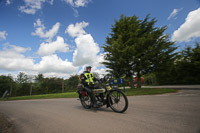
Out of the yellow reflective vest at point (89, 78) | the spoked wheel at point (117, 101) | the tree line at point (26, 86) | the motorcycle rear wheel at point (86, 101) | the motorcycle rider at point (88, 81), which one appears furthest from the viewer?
the tree line at point (26, 86)

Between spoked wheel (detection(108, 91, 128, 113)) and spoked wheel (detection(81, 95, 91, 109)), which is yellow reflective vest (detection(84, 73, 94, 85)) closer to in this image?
spoked wheel (detection(81, 95, 91, 109))

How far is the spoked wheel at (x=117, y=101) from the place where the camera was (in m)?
3.11

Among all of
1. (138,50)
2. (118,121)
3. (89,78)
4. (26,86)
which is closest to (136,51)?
(138,50)

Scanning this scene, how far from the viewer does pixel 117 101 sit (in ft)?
10.7

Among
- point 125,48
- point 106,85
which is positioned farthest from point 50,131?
point 125,48

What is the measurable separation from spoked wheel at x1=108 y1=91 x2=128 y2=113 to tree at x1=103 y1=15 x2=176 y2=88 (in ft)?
28.1

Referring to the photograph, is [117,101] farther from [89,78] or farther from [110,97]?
[89,78]

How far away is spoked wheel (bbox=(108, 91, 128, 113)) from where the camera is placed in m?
3.11

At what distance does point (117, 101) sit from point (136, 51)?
10.0 meters

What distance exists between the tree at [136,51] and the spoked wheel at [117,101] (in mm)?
8567

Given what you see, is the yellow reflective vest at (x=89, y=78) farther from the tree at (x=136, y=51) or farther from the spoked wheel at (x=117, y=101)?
the tree at (x=136, y=51)

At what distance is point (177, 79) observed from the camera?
70.5ft

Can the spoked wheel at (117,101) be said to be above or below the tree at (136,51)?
below

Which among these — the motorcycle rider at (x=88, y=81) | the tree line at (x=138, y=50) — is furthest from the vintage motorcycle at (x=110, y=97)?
the tree line at (x=138, y=50)
